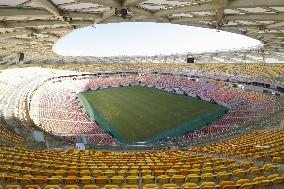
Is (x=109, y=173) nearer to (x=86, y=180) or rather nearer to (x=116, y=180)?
(x=116, y=180)

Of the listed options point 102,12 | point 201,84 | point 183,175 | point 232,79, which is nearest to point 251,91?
point 232,79

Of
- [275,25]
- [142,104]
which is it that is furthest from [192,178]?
[142,104]

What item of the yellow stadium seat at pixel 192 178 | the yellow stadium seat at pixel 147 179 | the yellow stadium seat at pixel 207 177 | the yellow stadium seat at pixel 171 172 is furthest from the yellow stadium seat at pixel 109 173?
the yellow stadium seat at pixel 207 177

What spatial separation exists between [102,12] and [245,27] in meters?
10.7

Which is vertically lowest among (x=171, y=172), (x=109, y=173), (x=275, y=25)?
(x=171, y=172)

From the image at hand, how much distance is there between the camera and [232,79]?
46.2 m

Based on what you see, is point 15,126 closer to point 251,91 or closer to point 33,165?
point 33,165

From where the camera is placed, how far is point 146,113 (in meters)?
35.5

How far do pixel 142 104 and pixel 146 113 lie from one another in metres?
5.44

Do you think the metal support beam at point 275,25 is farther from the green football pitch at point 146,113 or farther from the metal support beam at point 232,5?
the green football pitch at point 146,113

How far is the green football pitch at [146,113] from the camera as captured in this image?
2877 centimetres

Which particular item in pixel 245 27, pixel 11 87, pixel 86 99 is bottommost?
pixel 86 99

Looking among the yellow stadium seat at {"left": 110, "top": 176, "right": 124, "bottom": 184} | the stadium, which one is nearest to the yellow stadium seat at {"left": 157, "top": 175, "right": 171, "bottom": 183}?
the stadium

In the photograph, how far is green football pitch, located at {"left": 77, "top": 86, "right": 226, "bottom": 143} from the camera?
28.8 metres
